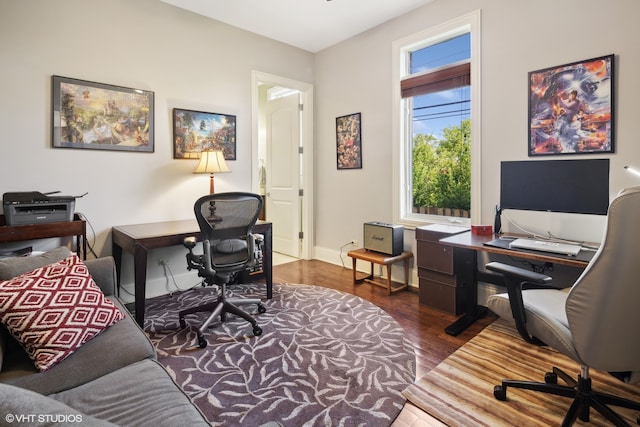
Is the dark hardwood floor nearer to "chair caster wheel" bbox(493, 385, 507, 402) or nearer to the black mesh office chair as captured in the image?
"chair caster wheel" bbox(493, 385, 507, 402)

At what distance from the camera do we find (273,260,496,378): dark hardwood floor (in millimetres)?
2238

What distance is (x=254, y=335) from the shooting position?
8.02 feet

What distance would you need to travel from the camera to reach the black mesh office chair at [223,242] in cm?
238

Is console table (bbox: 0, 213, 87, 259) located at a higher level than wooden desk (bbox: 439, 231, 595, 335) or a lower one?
higher

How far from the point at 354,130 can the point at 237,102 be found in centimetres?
138

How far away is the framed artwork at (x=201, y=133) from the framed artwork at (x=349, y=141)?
1.29 meters

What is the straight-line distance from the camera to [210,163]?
328 centimetres

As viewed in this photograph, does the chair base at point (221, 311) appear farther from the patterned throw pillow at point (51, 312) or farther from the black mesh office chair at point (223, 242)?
the patterned throw pillow at point (51, 312)

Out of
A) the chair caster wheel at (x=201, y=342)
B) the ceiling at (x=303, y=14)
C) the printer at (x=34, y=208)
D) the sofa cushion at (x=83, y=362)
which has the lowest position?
the chair caster wheel at (x=201, y=342)

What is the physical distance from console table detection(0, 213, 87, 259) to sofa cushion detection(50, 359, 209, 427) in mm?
1748

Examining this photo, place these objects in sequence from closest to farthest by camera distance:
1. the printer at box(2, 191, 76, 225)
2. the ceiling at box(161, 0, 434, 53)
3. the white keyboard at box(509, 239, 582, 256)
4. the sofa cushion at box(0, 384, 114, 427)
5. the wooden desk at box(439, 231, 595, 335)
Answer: the sofa cushion at box(0, 384, 114, 427)
the white keyboard at box(509, 239, 582, 256)
the printer at box(2, 191, 76, 225)
the wooden desk at box(439, 231, 595, 335)
the ceiling at box(161, 0, 434, 53)

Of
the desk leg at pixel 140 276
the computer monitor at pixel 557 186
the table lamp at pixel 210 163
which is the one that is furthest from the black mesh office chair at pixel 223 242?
the computer monitor at pixel 557 186

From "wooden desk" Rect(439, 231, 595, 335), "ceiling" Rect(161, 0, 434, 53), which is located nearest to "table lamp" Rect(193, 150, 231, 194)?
"ceiling" Rect(161, 0, 434, 53)

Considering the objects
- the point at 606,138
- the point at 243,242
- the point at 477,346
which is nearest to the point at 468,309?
the point at 477,346
